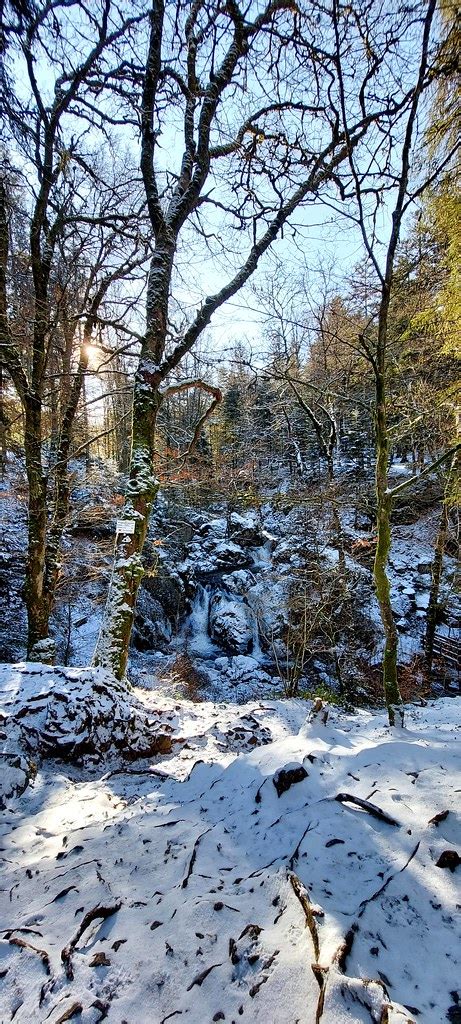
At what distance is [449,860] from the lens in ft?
4.32

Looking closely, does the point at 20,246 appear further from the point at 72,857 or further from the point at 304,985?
the point at 304,985

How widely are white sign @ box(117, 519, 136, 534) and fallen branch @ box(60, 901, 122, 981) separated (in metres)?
3.43

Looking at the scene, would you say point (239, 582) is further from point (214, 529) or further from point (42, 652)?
point (42, 652)

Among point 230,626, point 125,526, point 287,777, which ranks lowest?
point 230,626

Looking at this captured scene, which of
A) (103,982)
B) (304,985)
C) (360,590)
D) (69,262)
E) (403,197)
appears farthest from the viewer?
(360,590)

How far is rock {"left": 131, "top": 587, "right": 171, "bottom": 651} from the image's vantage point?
14.1 m

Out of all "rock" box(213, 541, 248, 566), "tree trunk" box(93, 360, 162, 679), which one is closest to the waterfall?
"rock" box(213, 541, 248, 566)

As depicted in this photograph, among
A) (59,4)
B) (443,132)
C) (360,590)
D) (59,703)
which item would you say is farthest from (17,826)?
(360,590)

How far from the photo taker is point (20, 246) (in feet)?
21.6

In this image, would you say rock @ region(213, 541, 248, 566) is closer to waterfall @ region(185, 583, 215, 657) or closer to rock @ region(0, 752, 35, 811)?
waterfall @ region(185, 583, 215, 657)

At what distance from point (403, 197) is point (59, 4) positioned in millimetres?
3209

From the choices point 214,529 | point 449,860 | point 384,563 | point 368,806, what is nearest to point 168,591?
point 214,529

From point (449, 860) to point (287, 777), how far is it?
0.78 m

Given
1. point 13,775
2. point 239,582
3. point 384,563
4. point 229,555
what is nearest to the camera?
point 13,775
